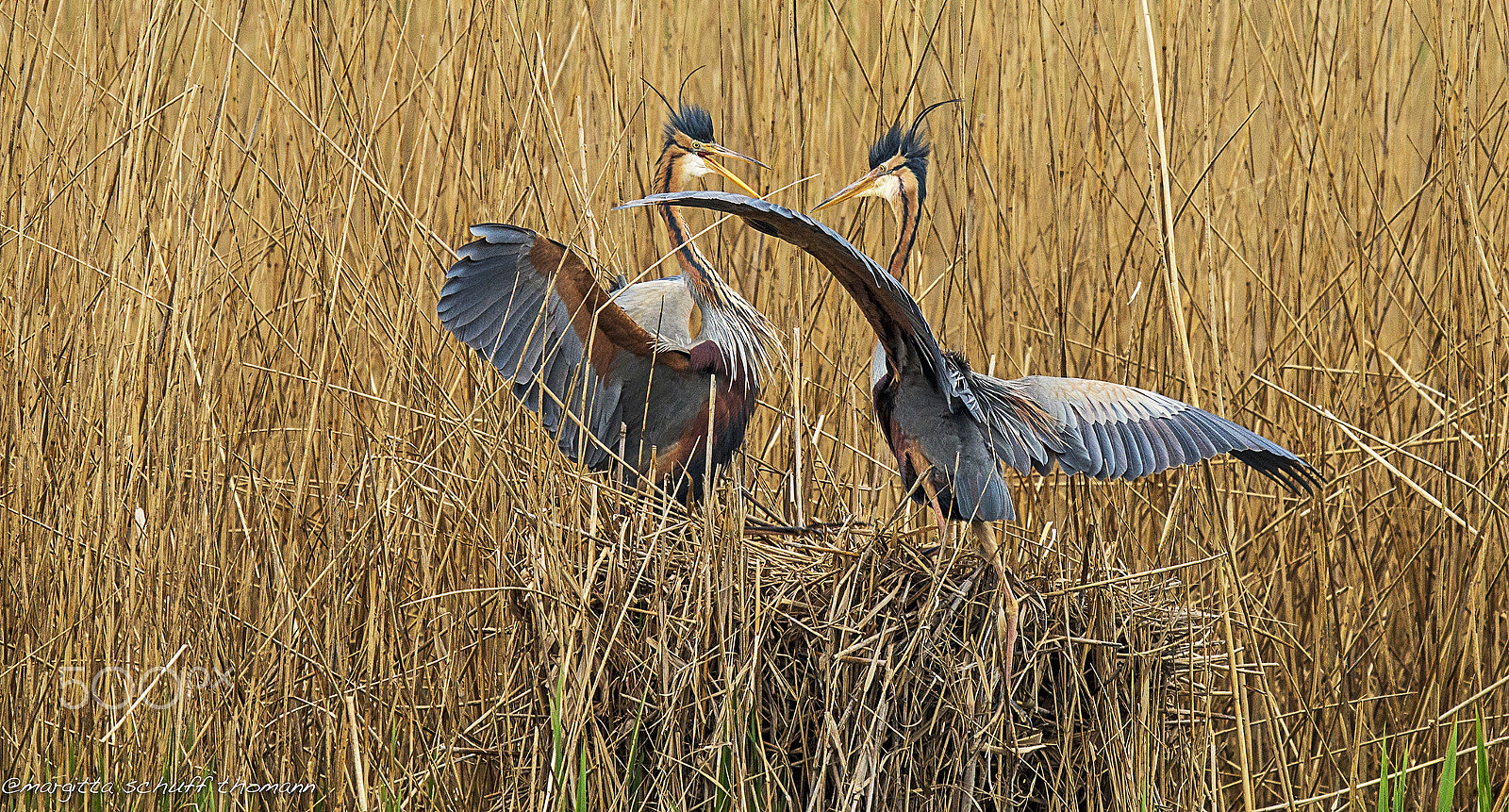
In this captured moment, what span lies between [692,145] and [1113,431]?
0.90 metres

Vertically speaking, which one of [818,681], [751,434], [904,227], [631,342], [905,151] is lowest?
[818,681]

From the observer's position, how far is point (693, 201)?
1.35 m

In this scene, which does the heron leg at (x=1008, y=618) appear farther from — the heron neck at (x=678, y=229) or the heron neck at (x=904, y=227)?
the heron neck at (x=678, y=229)

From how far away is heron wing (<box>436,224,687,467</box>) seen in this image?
199 centimetres

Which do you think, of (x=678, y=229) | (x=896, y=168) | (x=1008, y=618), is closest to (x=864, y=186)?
(x=896, y=168)

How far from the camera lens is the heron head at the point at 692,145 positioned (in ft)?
7.45

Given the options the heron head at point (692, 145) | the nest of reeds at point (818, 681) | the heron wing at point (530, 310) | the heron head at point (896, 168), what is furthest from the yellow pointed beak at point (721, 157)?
the nest of reeds at point (818, 681)

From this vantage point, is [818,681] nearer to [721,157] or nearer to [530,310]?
[530,310]

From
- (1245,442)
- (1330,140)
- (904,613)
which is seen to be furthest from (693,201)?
(1330,140)

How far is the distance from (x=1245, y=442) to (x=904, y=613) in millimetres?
523

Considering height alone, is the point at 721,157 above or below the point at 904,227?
above

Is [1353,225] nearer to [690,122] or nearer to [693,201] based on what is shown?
[690,122]

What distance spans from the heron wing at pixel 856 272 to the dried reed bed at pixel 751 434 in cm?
19

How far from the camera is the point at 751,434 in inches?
97.1
